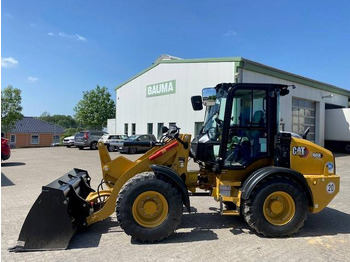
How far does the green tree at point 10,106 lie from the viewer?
1487 inches

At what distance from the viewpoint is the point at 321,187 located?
197 inches

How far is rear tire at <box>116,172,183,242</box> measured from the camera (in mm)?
4512

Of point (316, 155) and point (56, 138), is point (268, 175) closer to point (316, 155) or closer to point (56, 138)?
point (316, 155)

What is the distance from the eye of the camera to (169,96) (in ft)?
78.3

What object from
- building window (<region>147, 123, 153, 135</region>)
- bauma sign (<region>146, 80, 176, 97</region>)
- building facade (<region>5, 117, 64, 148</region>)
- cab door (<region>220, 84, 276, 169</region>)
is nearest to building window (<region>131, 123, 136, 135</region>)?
building window (<region>147, 123, 153, 135</region>)

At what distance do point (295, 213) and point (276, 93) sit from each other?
2.04m

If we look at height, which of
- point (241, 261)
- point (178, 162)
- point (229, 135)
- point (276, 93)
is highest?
point (276, 93)

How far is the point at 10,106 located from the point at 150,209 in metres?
39.5

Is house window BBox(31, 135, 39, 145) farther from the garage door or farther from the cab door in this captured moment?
the cab door

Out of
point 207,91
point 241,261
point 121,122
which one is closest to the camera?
point 241,261

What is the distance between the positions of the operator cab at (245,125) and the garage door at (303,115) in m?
18.8

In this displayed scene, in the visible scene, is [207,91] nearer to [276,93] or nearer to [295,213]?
[276,93]

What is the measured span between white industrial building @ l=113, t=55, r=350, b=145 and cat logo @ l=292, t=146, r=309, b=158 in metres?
13.3

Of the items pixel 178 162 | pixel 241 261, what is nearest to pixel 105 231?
pixel 178 162
